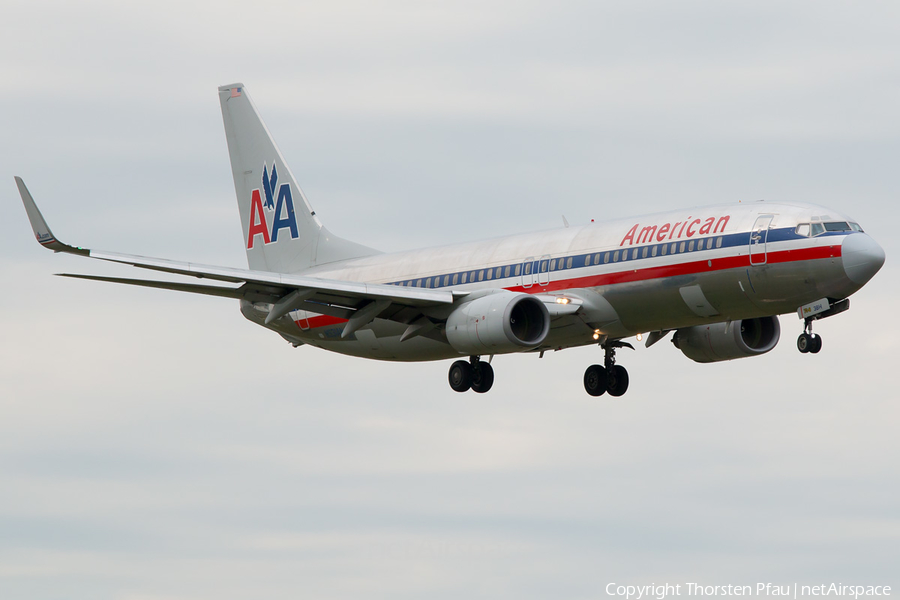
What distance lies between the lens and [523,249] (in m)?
44.0

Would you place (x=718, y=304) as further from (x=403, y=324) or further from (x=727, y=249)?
(x=403, y=324)

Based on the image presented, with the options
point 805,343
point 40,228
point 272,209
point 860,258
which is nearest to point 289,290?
point 40,228

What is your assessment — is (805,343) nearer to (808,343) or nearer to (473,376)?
(808,343)

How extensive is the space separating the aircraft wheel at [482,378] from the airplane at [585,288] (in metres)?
0.04

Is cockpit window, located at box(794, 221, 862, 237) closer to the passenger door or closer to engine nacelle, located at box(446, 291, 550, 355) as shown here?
the passenger door

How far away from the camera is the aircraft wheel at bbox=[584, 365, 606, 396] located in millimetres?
46906

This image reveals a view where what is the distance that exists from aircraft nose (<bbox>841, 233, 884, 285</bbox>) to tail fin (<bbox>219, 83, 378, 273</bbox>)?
20.6m

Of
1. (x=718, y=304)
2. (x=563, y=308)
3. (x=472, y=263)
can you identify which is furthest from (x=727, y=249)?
(x=472, y=263)

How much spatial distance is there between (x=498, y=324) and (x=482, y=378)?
4.93m

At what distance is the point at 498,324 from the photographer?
3991 centimetres

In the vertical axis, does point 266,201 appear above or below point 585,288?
above

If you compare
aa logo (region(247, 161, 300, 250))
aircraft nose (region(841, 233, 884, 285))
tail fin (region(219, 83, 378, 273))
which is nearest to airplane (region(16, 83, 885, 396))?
aircraft nose (region(841, 233, 884, 285))

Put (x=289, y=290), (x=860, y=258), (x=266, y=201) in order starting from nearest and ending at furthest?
(x=860, y=258) < (x=289, y=290) < (x=266, y=201)

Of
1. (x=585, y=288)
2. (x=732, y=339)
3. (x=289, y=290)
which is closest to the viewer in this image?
(x=585, y=288)
